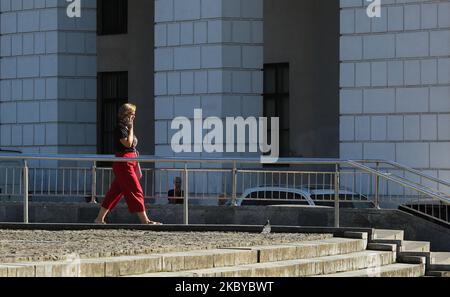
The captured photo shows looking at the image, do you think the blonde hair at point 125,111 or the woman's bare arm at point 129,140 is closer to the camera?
the blonde hair at point 125,111

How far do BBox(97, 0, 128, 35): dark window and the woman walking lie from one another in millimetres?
14051

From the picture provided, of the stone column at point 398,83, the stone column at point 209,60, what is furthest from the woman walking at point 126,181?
the stone column at point 209,60

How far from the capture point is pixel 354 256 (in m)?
16.2

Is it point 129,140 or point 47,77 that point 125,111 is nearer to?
point 129,140

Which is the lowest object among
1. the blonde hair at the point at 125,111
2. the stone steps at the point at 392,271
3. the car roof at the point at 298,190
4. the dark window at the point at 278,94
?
Answer: the stone steps at the point at 392,271

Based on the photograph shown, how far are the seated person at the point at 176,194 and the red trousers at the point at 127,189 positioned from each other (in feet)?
7.01

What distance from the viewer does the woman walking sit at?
1988cm

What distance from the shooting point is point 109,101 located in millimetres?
34156

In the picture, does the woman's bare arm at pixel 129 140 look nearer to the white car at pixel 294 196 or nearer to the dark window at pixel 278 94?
the white car at pixel 294 196

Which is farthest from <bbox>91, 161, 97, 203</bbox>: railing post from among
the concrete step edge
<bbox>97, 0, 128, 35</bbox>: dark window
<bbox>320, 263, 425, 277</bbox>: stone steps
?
<bbox>97, 0, 128, 35</bbox>: dark window

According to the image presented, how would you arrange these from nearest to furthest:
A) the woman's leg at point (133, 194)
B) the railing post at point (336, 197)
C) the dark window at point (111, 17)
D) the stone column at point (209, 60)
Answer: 1. the railing post at point (336, 197)
2. the woman's leg at point (133, 194)
3. the stone column at point (209, 60)
4. the dark window at point (111, 17)

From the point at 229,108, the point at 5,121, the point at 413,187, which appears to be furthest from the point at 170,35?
the point at 413,187

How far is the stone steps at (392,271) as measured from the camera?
1546 centimetres

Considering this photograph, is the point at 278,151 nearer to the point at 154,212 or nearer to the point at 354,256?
the point at 154,212
